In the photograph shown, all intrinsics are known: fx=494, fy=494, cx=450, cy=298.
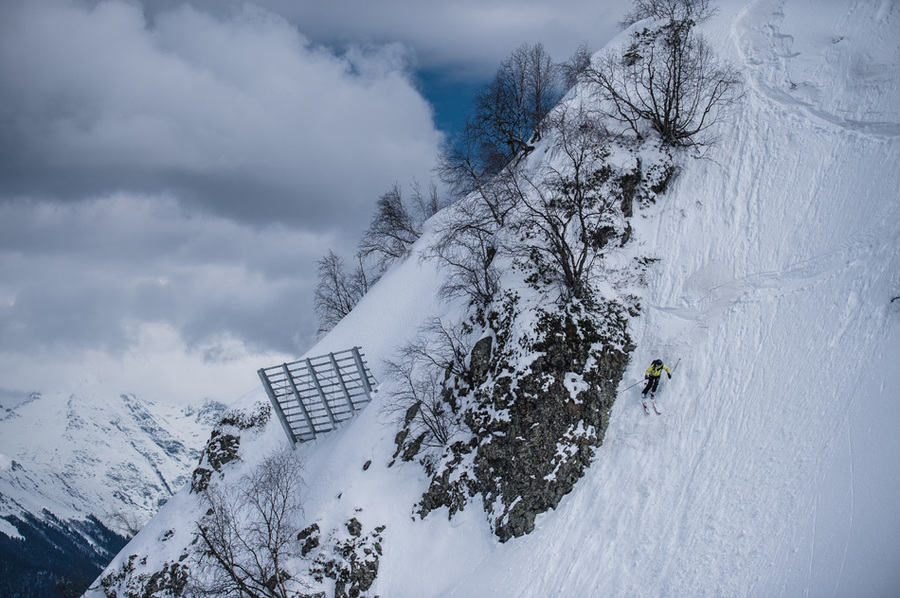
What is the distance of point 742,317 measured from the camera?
16688 millimetres

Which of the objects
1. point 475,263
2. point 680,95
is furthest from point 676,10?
point 475,263

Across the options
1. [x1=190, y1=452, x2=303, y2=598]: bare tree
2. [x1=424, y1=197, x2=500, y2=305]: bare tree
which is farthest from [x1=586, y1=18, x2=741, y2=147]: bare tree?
[x1=190, y1=452, x2=303, y2=598]: bare tree

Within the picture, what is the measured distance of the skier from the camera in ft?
51.4

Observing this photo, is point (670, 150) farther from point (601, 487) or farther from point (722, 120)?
point (601, 487)

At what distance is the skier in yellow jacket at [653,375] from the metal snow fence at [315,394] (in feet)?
38.3

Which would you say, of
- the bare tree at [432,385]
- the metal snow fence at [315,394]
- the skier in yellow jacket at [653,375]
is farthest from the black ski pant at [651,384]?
the metal snow fence at [315,394]

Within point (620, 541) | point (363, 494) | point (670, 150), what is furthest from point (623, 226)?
point (363, 494)

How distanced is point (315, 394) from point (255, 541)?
6.39 metres

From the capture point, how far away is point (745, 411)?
46.7 ft

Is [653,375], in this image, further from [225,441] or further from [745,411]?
[225,441]

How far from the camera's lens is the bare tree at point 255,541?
14367mm

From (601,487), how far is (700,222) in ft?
39.4

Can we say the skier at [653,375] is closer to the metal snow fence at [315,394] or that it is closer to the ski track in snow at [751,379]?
the ski track in snow at [751,379]

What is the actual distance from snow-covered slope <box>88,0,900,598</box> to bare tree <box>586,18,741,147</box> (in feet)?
3.99
